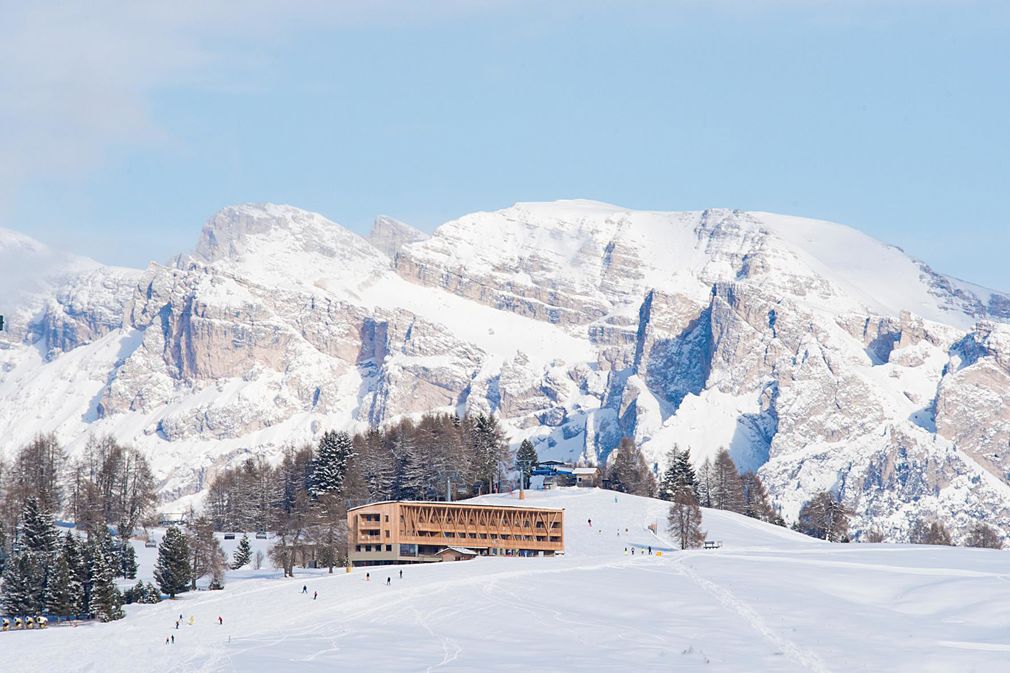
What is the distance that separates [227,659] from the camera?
73.1m

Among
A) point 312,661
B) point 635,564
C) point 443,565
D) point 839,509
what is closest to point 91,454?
point 443,565

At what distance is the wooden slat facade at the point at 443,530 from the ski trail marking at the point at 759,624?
35.1 metres

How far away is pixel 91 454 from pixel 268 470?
23757 millimetres

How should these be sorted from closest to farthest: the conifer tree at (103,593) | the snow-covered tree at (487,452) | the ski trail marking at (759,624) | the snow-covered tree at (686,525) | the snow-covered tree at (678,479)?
the ski trail marking at (759,624) → the conifer tree at (103,593) → the snow-covered tree at (686,525) → the snow-covered tree at (487,452) → the snow-covered tree at (678,479)

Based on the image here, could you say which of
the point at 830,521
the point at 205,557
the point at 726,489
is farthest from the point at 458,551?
the point at 830,521

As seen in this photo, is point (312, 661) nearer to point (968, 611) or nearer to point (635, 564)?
point (968, 611)

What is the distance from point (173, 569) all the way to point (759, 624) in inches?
1939

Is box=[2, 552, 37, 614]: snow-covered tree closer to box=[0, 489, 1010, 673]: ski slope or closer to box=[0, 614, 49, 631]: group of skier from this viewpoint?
box=[0, 614, 49, 631]: group of skier

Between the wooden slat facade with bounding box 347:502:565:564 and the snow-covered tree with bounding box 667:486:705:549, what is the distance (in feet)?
36.7

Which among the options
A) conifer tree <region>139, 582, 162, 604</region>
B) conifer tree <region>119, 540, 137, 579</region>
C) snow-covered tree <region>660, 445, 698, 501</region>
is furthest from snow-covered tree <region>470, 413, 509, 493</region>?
conifer tree <region>139, 582, 162, 604</region>

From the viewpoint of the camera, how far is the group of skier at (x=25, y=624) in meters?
96.7

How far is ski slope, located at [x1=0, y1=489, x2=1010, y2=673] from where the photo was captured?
68750 millimetres

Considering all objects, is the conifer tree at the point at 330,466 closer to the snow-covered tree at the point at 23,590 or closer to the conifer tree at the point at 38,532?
the conifer tree at the point at 38,532

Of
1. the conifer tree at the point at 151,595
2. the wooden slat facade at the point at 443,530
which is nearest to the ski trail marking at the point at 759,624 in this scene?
the wooden slat facade at the point at 443,530
